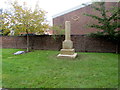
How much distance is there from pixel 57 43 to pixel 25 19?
152 inches

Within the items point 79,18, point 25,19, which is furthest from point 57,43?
point 79,18

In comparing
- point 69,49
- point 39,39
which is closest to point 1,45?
point 39,39

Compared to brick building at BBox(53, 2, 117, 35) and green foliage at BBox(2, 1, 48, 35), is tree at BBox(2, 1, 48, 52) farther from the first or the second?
brick building at BBox(53, 2, 117, 35)

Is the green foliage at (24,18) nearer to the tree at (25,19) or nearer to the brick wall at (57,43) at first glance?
the tree at (25,19)

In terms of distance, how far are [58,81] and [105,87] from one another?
142 cm

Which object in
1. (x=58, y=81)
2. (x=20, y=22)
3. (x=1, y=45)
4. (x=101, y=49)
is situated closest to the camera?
(x=58, y=81)

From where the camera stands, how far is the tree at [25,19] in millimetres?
9484

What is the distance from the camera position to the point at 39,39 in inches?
471

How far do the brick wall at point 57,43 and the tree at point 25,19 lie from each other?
6.47ft

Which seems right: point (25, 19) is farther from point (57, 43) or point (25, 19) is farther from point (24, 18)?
point (57, 43)

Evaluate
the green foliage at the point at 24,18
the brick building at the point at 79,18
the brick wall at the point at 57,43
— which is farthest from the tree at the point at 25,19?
the brick building at the point at 79,18

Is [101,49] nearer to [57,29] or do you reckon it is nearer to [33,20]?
[57,29]

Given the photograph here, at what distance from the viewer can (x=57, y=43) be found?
11.4 meters

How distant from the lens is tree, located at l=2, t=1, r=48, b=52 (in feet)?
31.1
